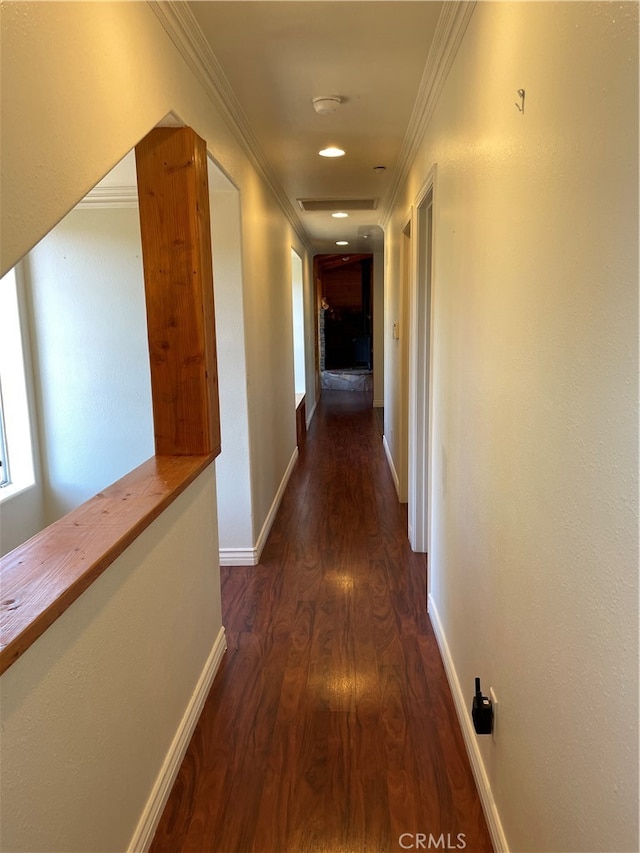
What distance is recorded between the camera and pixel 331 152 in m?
3.37

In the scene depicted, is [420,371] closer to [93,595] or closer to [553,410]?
[553,410]

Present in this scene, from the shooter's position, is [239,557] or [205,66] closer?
[205,66]

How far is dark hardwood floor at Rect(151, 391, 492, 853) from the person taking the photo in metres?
1.57

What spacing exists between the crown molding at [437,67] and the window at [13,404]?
2.27 meters

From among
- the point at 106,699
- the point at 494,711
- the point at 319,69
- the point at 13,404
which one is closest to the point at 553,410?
the point at 494,711

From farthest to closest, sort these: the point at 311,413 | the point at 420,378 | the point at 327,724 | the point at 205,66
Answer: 1. the point at 311,413
2. the point at 420,378
3. the point at 205,66
4. the point at 327,724

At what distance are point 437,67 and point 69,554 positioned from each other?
2.13m

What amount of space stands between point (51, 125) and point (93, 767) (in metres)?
1.35

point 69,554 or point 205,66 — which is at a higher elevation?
point 205,66

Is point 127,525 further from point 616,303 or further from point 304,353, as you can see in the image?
point 304,353

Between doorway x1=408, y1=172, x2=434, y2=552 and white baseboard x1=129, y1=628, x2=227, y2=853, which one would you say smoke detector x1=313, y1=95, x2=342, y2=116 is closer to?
doorway x1=408, y1=172, x2=434, y2=552

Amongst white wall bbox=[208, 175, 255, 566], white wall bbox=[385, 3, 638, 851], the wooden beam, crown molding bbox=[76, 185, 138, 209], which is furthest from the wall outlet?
crown molding bbox=[76, 185, 138, 209]

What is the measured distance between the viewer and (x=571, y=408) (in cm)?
97

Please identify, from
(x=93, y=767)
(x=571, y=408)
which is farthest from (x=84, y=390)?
(x=571, y=408)
